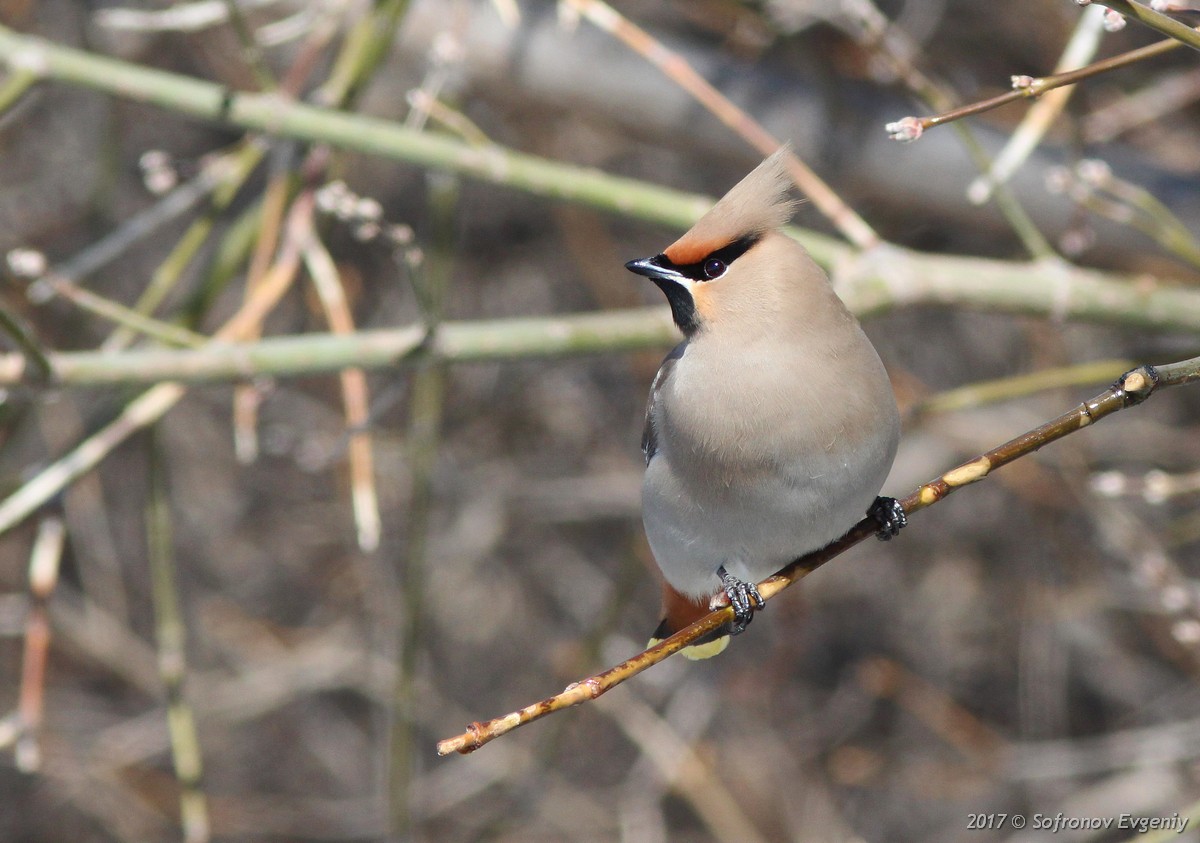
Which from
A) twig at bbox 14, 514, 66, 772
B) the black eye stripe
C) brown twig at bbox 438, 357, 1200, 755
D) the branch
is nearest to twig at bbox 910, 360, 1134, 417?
the branch

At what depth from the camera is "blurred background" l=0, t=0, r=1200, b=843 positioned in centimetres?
452

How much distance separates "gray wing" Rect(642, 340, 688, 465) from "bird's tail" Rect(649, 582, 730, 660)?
0.35 metres

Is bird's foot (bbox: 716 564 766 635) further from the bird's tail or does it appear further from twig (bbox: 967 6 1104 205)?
twig (bbox: 967 6 1104 205)

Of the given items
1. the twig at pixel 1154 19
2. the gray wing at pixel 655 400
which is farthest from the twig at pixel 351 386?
the twig at pixel 1154 19

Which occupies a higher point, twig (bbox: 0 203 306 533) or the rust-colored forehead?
twig (bbox: 0 203 306 533)

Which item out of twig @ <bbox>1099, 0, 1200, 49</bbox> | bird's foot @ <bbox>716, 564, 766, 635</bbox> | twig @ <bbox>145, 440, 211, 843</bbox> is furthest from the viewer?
twig @ <bbox>145, 440, 211, 843</bbox>

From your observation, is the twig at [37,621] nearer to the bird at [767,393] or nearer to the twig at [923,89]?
the bird at [767,393]

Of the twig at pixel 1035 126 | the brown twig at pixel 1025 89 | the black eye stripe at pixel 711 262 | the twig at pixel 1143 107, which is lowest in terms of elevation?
the brown twig at pixel 1025 89

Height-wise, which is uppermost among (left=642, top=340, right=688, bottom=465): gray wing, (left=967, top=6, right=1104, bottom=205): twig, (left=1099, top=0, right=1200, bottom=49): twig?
(left=967, top=6, right=1104, bottom=205): twig

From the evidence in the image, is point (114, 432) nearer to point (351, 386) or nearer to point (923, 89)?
point (351, 386)

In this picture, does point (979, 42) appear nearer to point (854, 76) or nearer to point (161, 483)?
point (854, 76)

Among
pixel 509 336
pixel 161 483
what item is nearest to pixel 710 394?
pixel 509 336

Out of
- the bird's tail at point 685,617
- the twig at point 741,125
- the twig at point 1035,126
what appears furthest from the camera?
the twig at point 741,125

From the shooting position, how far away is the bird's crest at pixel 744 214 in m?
2.42
